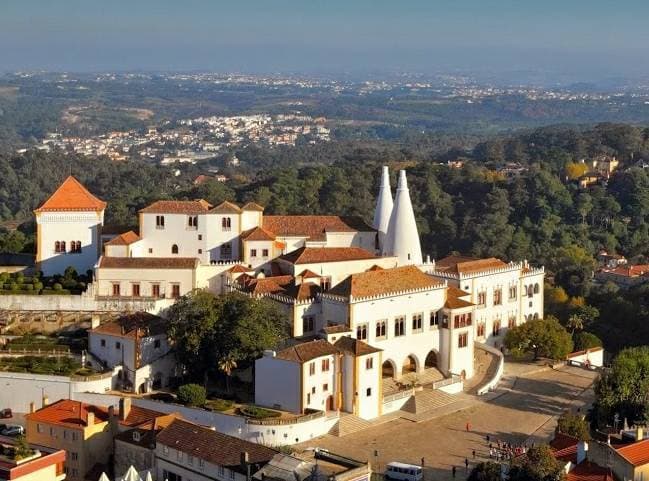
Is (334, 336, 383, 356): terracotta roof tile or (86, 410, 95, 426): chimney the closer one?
(86, 410, 95, 426): chimney

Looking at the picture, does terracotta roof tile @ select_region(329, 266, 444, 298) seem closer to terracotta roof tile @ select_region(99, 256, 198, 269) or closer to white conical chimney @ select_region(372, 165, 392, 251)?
white conical chimney @ select_region(372, 165, 392, 251)

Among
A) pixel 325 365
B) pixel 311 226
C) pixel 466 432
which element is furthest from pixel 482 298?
pixel 325 365

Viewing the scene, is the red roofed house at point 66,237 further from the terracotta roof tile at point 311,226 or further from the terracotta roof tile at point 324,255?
the terracotta roof tile at point 324,255

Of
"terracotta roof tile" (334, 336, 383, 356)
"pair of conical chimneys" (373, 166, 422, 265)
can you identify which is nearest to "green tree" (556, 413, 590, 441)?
"terracotta roof tile" (334, 336, 383, 356)

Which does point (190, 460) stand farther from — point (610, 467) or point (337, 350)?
point (610, 467)

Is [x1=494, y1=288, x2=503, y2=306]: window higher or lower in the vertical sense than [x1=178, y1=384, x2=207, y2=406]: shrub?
higher

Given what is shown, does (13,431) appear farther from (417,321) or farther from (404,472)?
(417,321)
